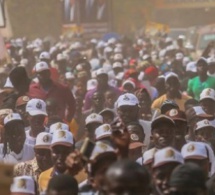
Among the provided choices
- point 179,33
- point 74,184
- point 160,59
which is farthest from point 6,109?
point 179,33

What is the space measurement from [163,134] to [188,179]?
108 inches

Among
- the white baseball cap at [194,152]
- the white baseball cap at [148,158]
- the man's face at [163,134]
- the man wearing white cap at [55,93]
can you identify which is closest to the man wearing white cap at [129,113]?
the man's face at [163,134]

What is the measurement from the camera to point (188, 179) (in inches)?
254

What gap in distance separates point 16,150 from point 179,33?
28.7 meters

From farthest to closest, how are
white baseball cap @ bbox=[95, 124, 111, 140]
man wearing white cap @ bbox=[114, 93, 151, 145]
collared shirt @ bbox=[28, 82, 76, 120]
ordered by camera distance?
collared shirt @ bbox=[28, 82, 76, 120], man wearing white cap @ bbox=[114, 93, 151, 145], white baseball cap @ bbox=[95, 124, 111, 140]

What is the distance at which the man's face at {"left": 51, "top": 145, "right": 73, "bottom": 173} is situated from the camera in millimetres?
8691

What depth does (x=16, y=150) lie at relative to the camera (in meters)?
10.7

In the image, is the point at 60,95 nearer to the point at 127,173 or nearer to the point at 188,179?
the point at 188,179

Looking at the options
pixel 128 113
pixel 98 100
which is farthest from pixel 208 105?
pixel 98 100

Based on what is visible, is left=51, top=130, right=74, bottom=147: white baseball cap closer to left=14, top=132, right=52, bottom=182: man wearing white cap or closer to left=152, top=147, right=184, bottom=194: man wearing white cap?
left=14, top=132, right=52, bottom=182: man wearing white cap

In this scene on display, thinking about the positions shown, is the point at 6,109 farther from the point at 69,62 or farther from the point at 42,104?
the point at 69,62

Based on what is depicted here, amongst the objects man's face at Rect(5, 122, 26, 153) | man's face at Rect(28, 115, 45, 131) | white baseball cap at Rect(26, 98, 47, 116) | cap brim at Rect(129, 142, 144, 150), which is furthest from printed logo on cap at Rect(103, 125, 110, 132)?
white baseball cap at Rect(26, 98, 47, 116)

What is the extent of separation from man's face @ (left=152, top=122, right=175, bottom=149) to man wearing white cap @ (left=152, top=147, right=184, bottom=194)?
1.69 m

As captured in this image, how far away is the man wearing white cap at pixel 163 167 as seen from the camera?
7199 millimetres
